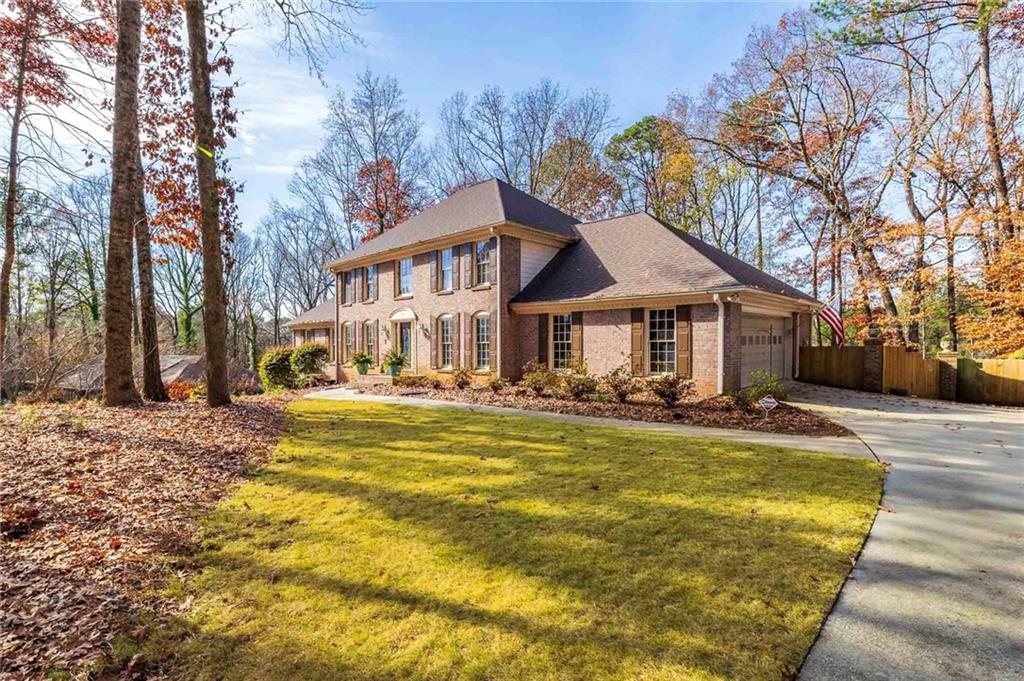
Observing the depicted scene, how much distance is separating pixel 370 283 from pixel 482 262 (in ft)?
23.2

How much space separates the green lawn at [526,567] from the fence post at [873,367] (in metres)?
10.9

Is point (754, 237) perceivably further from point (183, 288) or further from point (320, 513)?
point (183, 288)

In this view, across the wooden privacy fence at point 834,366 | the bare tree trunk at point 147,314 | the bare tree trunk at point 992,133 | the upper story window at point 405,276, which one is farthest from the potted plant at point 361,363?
the bare tree trunk at point 992,133

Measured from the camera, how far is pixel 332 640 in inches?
101

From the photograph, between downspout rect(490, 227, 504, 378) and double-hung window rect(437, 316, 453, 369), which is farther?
double-hung window rect(437, 316, 453, 369)

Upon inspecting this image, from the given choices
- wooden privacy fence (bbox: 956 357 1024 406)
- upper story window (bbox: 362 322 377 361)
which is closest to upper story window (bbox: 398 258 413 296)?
upper story window (bbox: 362 322 377 361)

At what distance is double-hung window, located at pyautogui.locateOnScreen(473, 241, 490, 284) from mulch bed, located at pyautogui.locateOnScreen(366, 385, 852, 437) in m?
4.33

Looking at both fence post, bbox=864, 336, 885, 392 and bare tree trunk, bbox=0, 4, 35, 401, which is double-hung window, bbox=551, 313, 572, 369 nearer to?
fence post, bbox=864, 336, 885, 392

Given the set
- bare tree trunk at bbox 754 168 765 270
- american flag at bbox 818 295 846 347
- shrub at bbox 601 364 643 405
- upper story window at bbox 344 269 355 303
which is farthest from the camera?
bare tree trunk at bbox 754 168 765 270

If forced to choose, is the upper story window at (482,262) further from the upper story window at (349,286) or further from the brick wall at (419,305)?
the upper story window at (349,286)

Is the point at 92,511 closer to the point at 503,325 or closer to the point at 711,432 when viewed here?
the point at 711,432

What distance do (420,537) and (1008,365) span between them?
1642cm

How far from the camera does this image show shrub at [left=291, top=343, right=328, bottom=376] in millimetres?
20078

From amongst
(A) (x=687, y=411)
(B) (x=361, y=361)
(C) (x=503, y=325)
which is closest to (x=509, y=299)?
(C) (x=503, y=325)
